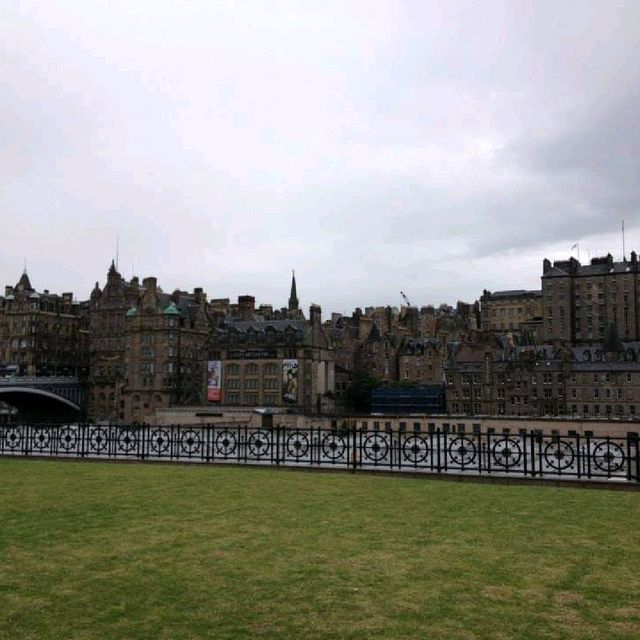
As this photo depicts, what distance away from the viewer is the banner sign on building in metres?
117

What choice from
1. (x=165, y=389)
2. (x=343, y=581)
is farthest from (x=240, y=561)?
(x=165, y=389)

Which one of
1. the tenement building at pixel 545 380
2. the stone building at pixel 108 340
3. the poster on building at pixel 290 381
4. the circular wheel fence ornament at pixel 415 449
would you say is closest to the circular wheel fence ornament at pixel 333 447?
the circular wheel fence ornament at pixel 415 449

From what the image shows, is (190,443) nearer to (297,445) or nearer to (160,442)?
(160,442)

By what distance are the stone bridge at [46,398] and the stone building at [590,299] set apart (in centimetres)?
8640

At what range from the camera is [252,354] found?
387ft

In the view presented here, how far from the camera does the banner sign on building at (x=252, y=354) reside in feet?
383

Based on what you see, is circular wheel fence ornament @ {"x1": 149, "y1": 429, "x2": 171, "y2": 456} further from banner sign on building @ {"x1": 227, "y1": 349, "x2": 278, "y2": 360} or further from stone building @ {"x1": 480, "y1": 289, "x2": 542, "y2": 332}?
stone building @ {"x1": 480, "y1": 289, "x2": 542, "y2": 332}

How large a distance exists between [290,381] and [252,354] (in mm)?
7771

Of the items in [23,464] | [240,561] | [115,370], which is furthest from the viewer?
[115,370]

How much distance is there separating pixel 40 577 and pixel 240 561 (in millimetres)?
2913

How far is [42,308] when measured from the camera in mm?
145750

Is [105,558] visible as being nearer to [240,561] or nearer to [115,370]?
[240,561]

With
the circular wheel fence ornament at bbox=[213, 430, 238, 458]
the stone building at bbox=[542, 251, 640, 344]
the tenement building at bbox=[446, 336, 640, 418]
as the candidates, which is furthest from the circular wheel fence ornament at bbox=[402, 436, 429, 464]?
the stone building at bbox=[542, 251, 640, 344]

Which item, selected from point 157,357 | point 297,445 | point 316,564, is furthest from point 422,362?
point 316,564
